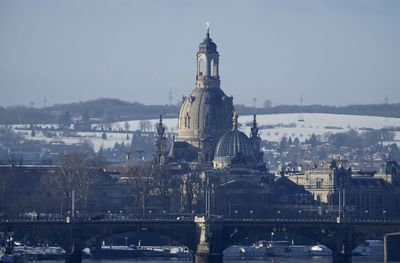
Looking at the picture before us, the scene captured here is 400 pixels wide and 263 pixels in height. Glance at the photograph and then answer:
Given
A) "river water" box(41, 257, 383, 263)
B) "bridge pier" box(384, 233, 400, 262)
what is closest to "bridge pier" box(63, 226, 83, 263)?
"river water" box(41, 257, 383, 263)

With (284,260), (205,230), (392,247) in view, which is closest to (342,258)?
(205,230)

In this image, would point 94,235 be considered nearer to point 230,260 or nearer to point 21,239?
point 21,239

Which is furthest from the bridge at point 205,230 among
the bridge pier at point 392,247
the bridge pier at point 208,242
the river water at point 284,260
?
the bridge pier at point 392,247

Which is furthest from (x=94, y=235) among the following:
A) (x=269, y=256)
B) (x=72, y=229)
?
(x=269, y=256)

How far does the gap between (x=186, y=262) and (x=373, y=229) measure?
1577 cm

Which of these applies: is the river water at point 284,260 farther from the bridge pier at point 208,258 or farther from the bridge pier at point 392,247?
the bridge pier at point 208,258

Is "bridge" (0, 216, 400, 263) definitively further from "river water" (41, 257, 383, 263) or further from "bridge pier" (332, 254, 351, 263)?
"river water" (41, 257, 383, 263)

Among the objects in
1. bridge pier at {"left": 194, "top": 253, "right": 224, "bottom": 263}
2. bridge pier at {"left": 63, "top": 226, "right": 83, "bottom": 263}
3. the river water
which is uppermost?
bridge pier at {"left": 63, "top": 226, "right": 83, "bottom": 263}

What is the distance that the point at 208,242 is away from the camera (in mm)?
150875

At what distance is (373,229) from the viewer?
152 meters

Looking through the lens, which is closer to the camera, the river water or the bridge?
the bridge

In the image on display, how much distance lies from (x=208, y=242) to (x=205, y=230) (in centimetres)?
79

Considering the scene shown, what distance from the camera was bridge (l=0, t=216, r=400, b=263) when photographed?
488 feet

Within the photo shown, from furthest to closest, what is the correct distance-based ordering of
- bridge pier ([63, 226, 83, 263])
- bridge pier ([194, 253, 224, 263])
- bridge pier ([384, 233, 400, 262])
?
bridge pier ([384, 233, 400, 262]) < bridge pier ([194, 253, 224, 263]) < bridge pier ([63, 226, 83, 263])
